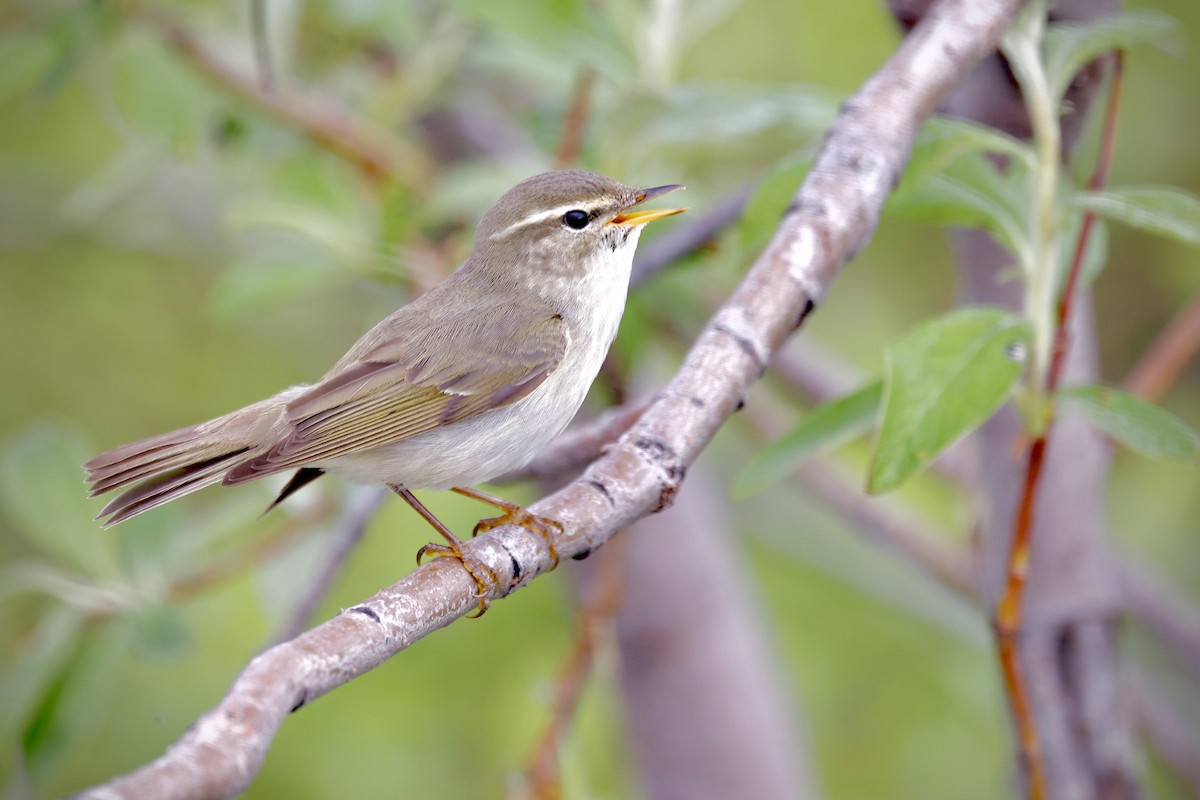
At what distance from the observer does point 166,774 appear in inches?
43.7

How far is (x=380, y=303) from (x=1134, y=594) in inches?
103

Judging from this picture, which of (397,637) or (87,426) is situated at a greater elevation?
(87,426)

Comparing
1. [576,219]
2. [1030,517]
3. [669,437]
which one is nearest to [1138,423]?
[1030,517]

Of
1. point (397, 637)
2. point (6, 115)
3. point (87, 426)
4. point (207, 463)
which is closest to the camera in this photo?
point (397, 637)

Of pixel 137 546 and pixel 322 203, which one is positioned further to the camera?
pixel 322 203

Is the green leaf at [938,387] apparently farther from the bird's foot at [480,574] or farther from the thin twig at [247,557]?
the thin twig at [247,557]

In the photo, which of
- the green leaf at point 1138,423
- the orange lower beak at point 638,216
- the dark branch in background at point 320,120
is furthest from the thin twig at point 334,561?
the green leaf at point 1138,423

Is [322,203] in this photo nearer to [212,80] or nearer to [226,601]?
[212,80]

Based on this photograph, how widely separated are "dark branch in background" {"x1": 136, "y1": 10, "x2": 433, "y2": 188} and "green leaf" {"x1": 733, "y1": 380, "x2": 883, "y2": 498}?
185 cm

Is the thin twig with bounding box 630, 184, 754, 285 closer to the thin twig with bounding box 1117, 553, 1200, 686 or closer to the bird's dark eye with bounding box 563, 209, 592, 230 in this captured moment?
the bird's dark eye with bounding box 563, 209, 592, 230

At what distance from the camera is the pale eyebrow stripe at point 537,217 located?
2.88 metres

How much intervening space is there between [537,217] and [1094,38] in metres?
1.30

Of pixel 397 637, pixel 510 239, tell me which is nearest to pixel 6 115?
pixel 510 239

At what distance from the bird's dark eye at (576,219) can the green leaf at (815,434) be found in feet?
2.91
